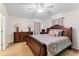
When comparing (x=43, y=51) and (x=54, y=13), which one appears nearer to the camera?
(x=43, y=51)

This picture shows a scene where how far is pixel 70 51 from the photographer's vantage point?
1.82 metres

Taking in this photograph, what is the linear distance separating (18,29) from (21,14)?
0.30m

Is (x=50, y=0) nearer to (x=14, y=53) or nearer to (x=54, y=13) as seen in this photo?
(x=54, y=13)

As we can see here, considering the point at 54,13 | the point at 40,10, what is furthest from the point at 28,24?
the point at 54,13

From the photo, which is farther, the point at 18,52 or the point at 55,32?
the point at 55,32

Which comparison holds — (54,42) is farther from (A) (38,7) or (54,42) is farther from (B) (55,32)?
(A) (38,7)

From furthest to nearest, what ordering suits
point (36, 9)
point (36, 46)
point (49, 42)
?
point (36, 9), point (36, 46), point (49, 42)

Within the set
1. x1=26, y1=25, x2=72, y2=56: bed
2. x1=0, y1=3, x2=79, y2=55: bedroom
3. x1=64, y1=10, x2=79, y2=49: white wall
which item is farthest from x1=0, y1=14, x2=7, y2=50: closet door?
x1=64, y1=10, x2=79, y2=49: white wall

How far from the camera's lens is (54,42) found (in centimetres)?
168

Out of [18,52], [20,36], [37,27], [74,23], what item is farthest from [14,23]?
[74,23]

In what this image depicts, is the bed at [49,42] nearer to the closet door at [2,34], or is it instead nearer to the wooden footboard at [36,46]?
the wooden footboard at [36,46]

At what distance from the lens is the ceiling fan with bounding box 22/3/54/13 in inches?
73.5

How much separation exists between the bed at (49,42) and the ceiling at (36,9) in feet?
0.99

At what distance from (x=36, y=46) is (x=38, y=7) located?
74 cm
